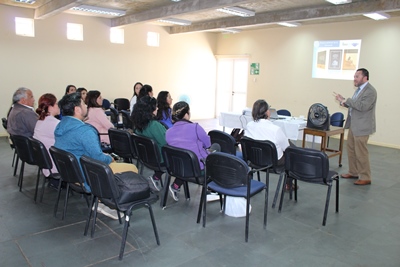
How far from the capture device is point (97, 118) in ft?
15.4

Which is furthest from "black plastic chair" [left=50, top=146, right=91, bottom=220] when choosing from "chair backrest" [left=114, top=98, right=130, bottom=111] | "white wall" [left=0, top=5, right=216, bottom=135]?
"white wall" [left=0, top=5, right=216, bottom=135]

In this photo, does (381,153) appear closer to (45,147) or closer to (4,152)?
(45,147)

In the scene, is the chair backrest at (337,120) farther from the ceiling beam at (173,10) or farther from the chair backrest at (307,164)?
the chair backrest at (307,164)

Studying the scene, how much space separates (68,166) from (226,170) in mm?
1418

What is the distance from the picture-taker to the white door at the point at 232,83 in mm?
11062

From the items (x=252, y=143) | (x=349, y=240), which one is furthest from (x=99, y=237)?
(x=349, y=240)

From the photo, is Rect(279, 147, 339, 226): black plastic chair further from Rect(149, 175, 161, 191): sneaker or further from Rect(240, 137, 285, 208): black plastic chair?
Rect(149, 175, 161, 191): sneaker

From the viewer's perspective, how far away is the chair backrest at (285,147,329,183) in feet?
10.5

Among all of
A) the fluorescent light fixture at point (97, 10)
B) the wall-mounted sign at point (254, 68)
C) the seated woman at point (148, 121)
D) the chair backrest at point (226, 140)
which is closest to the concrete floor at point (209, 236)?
the chair backrest at point (226, 140)

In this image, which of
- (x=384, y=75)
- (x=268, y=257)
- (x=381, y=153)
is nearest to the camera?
(x=268, y=257)

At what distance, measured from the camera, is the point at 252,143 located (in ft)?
12.1

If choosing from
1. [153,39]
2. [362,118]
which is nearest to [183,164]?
[362,118]

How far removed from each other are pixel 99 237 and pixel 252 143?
1864mm

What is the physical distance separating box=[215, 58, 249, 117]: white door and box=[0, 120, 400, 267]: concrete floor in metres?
7.26
